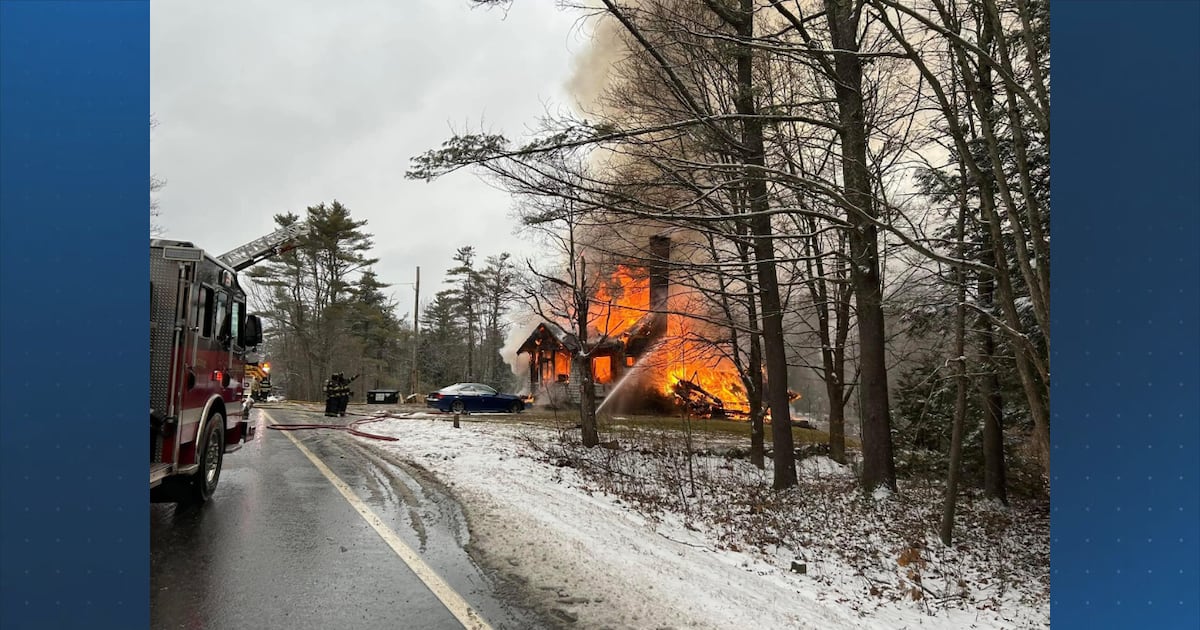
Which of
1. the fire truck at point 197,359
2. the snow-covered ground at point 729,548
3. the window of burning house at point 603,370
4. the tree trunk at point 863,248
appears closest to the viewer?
the snow-covered ground at point 729,548

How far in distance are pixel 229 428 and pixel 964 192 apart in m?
8.71

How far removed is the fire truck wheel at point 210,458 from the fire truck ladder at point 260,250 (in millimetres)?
1804

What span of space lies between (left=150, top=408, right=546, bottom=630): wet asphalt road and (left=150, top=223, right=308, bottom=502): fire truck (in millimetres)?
563

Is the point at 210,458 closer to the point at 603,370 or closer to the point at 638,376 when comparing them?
the point at 638,376

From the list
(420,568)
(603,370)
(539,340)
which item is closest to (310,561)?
(420,568)

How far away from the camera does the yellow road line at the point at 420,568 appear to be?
412 centimetres

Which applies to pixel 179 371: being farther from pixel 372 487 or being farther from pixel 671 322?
pixel 671 322

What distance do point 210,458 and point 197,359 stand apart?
155 cm

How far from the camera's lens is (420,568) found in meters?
5.08

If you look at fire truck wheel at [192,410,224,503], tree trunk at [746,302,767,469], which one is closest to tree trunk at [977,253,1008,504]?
tree trunk at [746,302,767,469]

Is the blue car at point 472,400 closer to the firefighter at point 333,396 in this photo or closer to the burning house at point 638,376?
the burning house at point 638,376

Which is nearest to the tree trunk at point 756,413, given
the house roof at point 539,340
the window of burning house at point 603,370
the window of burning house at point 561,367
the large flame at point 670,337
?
the large flame at point 670,337

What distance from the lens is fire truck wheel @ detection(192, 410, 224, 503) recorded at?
22.5 feet

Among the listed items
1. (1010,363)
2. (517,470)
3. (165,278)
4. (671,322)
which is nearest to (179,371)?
(165,278)
